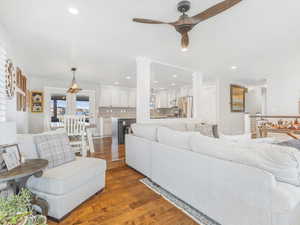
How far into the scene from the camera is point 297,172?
1.17m

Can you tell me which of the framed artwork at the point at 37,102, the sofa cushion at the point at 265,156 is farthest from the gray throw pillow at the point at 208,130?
the framed artwork at the point at 37,102

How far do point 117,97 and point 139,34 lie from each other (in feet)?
17.5

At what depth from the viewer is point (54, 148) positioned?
6.95 feet

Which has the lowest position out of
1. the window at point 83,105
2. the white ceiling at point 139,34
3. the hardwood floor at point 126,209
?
the hardwood floor at point 126,209

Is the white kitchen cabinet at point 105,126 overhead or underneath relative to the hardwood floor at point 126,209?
overhead

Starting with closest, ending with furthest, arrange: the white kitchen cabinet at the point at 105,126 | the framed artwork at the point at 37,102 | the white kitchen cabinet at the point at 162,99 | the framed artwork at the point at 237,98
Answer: the framed artwork at the point at 37,102, the framed artwork at the point at 237,98, the white kitchen cabinet at the point at 105,126, the white kitchen cabinet at the point at 162,99

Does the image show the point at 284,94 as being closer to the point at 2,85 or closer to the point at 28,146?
the point at 28,146

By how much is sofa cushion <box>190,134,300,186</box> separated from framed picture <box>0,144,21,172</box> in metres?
1.96

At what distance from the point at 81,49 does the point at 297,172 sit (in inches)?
149

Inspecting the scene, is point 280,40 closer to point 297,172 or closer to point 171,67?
point 171,67

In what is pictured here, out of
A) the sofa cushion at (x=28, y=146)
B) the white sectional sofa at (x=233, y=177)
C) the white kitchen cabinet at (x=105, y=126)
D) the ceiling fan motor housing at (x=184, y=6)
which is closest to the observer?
the white sectional sofa at (x=233, y=177)

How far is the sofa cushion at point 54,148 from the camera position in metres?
1.99

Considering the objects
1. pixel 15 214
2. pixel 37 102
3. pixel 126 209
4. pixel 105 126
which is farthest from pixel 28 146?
pixel 105 126

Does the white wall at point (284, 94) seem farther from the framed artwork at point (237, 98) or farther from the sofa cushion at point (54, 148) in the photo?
the sofa cushion at point (54, 148)
